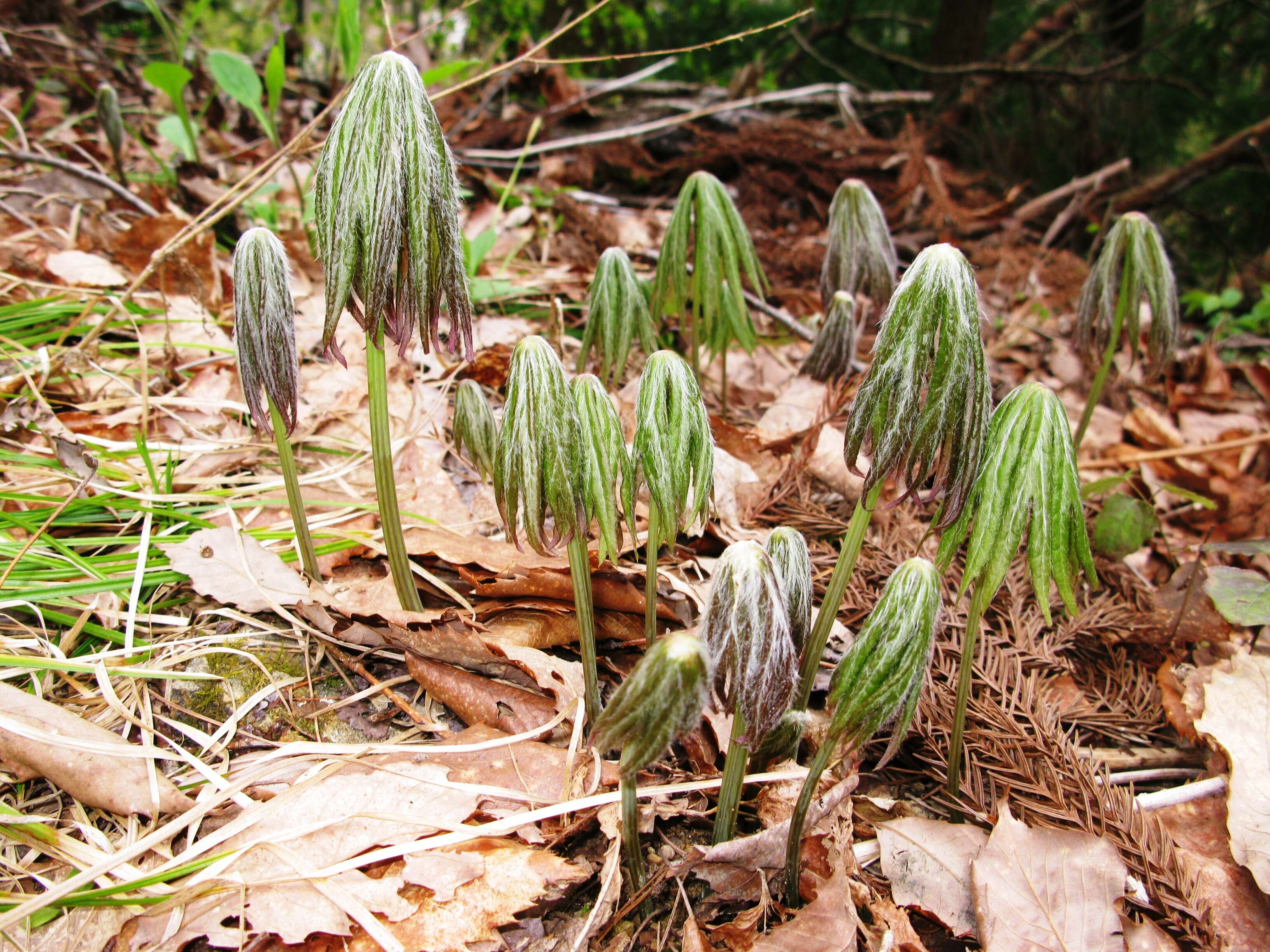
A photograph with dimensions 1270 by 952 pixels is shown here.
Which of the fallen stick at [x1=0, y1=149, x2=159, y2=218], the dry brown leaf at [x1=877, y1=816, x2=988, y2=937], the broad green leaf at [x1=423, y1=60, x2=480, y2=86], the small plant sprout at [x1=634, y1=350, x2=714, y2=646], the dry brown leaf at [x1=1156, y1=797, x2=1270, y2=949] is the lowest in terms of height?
the dry brown leaf at [x1=1156, y1=797, x2=1270, y2=949]

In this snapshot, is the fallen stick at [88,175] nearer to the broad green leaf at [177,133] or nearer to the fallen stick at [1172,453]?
the broad green leaf at [177,133]

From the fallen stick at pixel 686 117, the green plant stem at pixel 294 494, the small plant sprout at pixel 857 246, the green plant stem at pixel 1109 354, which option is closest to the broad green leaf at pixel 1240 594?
the green plant stem at pixel 1109 354

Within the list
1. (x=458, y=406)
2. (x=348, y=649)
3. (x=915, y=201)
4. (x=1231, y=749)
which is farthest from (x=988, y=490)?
(x=915, y=201)

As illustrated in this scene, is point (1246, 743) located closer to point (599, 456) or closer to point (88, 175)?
point (599, 456)

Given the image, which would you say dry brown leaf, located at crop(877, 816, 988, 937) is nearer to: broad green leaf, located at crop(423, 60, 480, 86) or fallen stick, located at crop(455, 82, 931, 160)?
broad green leaf, located at crop(423, 60, 480, 86)

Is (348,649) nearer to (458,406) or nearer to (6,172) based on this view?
(458,406)

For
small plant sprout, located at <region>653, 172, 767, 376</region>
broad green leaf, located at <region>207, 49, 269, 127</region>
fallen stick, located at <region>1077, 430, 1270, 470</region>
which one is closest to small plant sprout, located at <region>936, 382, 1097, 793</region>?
small plant sprout, located at <region>653, 172, 767, 376</region>
